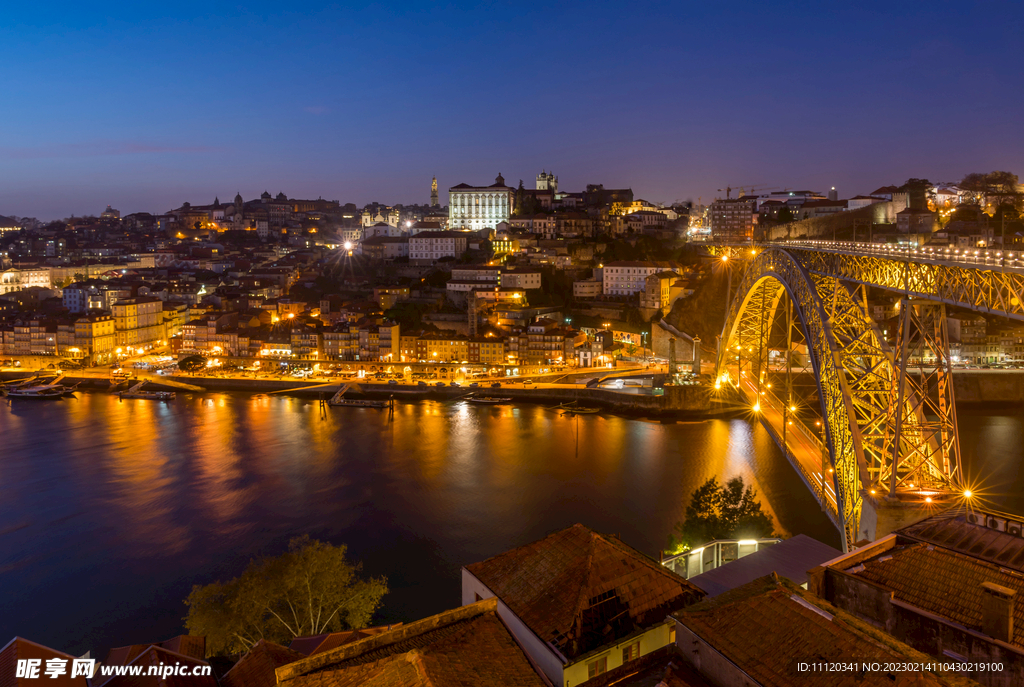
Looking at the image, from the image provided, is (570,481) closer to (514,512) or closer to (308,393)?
(514,512)

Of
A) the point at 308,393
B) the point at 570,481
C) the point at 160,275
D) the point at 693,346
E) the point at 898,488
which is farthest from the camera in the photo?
the point at 160,275

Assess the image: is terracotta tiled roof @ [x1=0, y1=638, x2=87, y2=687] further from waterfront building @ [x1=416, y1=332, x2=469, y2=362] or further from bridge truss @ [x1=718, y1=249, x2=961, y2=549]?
waterfront building @ [x1=416, y1=332, x2=469, y2=362]

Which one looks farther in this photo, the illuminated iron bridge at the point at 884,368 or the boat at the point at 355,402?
the boat at the point at 355,402

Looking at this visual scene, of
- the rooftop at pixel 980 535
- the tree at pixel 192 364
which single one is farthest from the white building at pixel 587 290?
the rooftop at pixel 980 535

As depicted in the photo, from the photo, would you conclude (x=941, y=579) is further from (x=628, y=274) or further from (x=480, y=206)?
(x=480, y=206)

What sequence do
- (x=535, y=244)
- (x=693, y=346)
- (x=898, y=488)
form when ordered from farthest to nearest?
(x=535, y=244)
(x=693, y=346)
(x=898, y=488)

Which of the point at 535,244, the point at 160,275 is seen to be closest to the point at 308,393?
the point at 535,244

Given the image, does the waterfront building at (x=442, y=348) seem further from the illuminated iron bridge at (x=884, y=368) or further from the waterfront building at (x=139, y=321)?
the illuminated iron bridge at (x=884, y=368)
